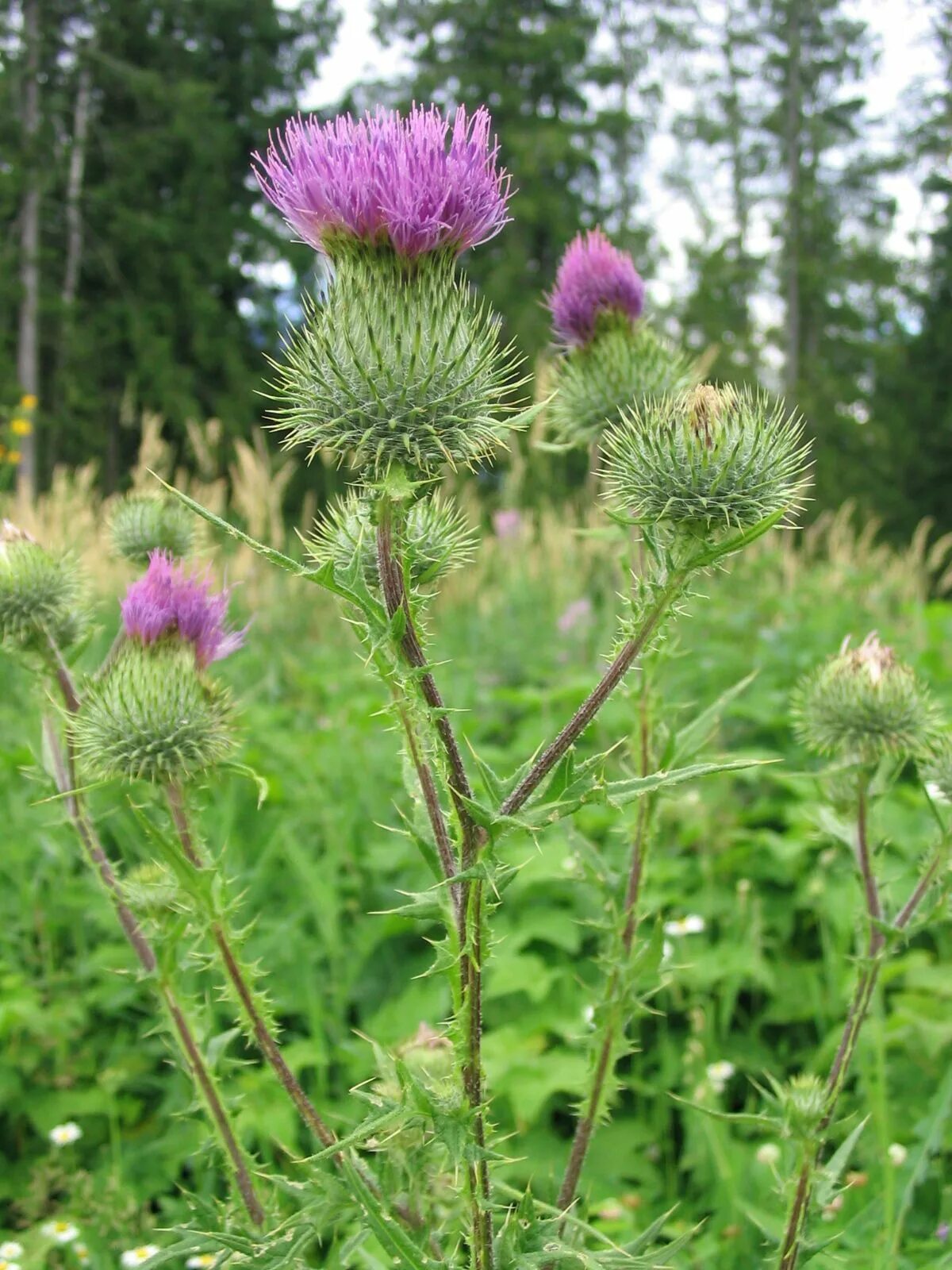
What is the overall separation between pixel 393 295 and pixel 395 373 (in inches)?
→ 6.0

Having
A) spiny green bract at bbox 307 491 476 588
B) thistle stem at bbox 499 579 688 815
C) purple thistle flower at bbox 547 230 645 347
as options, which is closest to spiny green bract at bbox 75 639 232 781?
spiny green bract at bbox 307 491 476 588

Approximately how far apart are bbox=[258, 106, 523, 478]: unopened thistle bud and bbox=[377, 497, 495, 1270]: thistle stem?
0.54 feet

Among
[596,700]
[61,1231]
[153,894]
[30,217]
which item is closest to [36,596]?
[153,894]

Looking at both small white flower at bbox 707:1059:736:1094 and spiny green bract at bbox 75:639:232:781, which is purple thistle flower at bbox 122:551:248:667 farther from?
small white flower at bbox 707:1059:736:1094

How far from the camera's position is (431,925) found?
13.5ft

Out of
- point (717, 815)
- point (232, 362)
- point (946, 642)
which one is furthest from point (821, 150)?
point (717, 815)

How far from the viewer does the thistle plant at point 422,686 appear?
1501 mm

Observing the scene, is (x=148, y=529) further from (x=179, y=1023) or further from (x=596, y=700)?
(x=596, y=700)

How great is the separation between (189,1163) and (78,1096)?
0.44 m

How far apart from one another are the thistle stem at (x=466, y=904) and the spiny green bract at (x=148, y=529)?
4.45 ft

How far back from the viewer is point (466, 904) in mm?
1554

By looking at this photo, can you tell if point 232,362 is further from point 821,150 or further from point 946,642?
point 946,642

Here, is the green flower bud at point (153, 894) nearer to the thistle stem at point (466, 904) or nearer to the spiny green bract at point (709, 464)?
the thistle stem at point (466, 904)

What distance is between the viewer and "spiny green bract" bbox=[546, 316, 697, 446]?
2703 millimetres
